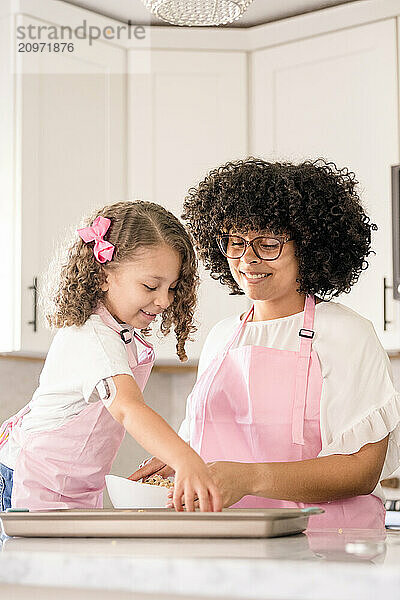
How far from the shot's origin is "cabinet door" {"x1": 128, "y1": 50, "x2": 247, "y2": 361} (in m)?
2.91

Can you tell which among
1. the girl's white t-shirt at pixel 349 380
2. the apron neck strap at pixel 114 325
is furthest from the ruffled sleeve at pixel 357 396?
the apron neck strap at pixel 114 325

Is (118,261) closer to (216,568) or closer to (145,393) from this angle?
(216,568)

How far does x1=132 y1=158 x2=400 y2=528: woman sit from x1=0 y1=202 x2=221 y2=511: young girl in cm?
9

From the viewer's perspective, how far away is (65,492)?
147cm

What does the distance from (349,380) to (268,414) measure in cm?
15

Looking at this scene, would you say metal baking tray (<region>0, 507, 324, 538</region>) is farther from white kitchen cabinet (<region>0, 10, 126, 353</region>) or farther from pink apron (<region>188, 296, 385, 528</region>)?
white kitchen cabinet (<region>0, 10, 126, 353</region>)

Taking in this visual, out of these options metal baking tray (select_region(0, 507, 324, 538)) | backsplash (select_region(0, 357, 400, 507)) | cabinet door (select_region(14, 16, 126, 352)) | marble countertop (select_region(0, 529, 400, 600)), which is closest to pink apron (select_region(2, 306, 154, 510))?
metal baking tray (select_region(0, 507, 324, 538))

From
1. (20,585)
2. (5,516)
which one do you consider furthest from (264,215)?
(20,585)

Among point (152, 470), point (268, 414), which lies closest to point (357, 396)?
point (268, 414)

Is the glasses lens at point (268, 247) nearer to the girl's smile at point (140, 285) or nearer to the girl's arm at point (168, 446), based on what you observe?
the girl's smile at point (140, 285)

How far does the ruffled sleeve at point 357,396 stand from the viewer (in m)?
1.38

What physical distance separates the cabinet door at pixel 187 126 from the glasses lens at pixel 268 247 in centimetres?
139

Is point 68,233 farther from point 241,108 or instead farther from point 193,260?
point 193,260

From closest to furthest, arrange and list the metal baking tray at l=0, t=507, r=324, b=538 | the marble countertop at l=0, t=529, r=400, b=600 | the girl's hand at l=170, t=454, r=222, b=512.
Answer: the marble countertop at l=0, t=529, r=400, b=600 → the metal baking tray at l=0, t=507, r=324, b=538 → the girl's hand at l=170, t=454, r=222, b=512
